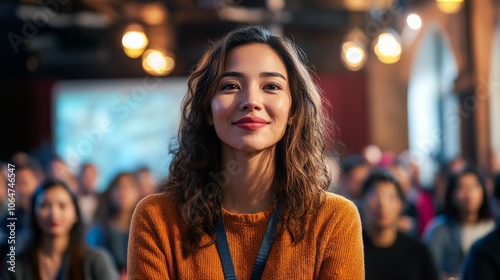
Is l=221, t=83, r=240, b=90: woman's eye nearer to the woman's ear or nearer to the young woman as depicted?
the young woman

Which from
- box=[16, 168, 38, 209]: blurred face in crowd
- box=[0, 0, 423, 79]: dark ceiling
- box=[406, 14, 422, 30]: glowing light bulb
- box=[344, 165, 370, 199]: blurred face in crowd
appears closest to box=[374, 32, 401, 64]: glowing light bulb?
box=[406, 14, 422, 30]: glowing light bulb

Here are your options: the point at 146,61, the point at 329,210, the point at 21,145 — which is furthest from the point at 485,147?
the point at 329,210

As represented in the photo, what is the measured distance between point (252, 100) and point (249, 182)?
8.9 inches

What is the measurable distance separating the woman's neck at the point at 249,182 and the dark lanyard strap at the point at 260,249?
0.05 m

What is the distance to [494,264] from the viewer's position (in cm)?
365

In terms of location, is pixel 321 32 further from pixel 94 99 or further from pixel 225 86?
pixel 225 86

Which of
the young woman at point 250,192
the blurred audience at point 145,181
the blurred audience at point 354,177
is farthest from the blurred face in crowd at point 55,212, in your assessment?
the blurred audience at point 145,181

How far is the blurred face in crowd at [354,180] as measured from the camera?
8.02 m

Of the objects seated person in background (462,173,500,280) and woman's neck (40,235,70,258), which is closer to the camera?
seated person in background (462,173,500,280)

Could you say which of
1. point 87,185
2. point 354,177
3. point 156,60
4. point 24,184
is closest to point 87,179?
point 87,185

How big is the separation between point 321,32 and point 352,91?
125cm

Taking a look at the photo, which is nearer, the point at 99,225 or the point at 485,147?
the point at 99,225

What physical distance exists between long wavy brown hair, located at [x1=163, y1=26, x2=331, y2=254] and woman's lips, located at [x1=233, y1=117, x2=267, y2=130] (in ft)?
0.43

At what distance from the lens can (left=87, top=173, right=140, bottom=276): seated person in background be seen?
20.8ft
